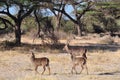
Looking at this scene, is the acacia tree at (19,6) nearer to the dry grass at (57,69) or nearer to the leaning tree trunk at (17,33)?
the leaning tree trunk at (17,33)

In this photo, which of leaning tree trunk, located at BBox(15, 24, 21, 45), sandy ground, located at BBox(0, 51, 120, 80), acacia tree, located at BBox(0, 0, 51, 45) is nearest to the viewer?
sandy ground, located at BBox(0, 51, 120, 80)

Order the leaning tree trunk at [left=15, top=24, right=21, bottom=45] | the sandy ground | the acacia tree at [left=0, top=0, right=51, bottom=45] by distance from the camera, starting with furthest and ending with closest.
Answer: the leaning tree trunk at [left=15, top=24, right=21, bottom=45] → the acacia tree at [left=0, top=0, right=51, bottom=45] → the sandy ground

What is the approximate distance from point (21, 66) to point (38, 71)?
8.62ft

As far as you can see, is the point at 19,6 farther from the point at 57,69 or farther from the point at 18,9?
the point at 57,69

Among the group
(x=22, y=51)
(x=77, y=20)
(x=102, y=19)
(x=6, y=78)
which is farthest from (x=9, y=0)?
(x=102, y=19)

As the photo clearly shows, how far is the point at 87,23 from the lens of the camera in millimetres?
64125

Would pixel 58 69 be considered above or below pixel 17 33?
above

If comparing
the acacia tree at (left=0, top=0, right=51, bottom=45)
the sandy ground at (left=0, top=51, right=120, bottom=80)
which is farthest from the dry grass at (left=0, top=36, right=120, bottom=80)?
the acacia tree at (left=0, top=0, right=51, bottom=45)

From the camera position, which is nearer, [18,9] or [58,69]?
[58,69]

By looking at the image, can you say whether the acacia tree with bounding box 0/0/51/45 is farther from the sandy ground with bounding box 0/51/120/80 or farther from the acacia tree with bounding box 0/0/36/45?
the sandy ground with bounding box 0/51/120/80

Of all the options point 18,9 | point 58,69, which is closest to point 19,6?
point 18,9

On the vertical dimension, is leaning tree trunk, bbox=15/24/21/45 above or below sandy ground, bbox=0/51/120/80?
below

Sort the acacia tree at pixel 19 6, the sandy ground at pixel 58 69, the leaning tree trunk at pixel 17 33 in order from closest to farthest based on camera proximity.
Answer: the sandy ground at pixel 58 69
the acacia tree at pixel 19 6
the leaning tree trunk at pixel 17 33

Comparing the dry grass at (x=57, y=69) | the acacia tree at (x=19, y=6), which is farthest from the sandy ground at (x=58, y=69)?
the acacia tree at (x=19, y=6)
